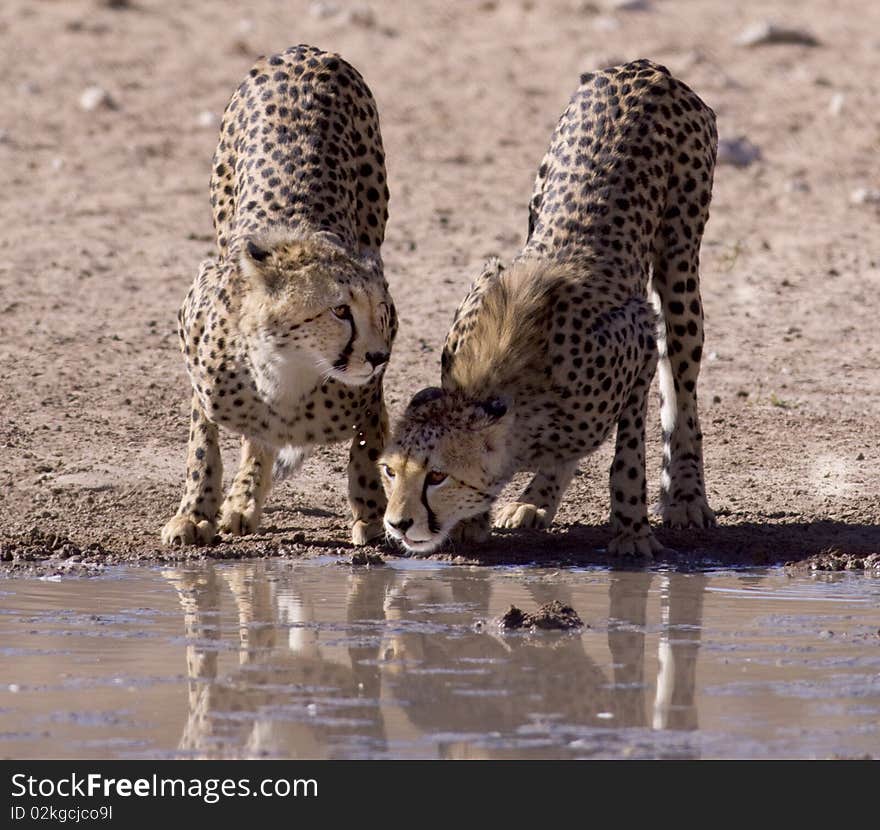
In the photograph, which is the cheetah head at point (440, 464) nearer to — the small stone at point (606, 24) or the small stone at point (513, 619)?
the small stone at point (513, 619)

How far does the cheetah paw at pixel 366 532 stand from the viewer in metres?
6.96

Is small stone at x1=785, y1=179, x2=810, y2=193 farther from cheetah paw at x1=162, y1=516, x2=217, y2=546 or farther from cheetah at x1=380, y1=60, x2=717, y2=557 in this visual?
cheetah paw at x1=162, y1=516, x2=217, y2=546

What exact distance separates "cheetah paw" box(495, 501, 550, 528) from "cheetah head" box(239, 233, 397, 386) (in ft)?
3.62

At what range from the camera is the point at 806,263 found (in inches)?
417

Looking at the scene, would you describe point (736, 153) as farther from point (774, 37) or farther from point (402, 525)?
point (402, 525)

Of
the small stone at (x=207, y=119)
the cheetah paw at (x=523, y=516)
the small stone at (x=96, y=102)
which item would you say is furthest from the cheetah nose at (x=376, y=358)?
the small stone at (x=96, y=102)

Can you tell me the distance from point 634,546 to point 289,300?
1469 millimetres

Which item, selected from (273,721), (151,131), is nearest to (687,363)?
(273,721)

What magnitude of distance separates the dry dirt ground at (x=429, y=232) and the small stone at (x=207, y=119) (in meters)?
0.04

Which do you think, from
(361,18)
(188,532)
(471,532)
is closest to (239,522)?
(188,532)

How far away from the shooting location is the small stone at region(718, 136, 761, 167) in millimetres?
12180
